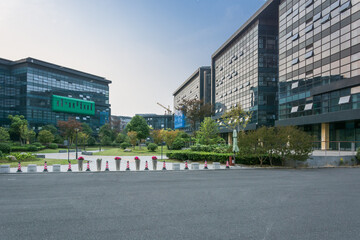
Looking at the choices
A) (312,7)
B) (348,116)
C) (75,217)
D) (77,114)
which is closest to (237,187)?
(75,217)

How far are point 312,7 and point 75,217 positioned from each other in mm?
42545

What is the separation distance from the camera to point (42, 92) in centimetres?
7325

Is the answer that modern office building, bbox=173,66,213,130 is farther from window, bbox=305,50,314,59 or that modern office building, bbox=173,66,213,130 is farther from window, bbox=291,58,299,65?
window, bbox=305,50,314,59

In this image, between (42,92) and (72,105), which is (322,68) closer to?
(72,105)

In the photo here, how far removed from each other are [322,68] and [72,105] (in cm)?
7290

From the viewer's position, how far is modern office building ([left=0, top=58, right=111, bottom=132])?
229 feet

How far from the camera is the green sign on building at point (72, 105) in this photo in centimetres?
7531

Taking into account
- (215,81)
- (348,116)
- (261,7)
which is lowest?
(348,116)

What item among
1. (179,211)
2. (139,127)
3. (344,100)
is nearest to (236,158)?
(179,211)

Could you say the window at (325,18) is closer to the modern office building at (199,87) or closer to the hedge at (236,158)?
the hedge at (236,158)

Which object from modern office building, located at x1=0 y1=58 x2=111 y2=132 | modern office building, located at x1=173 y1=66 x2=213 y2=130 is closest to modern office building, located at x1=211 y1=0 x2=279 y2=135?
modern office building, located at x1=173 y1=66 x2=213 y2=130

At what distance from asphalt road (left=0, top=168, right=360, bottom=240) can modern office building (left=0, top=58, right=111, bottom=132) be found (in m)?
69.4

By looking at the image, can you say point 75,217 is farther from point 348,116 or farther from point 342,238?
point 348,116

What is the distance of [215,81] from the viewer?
7206 centimetres
